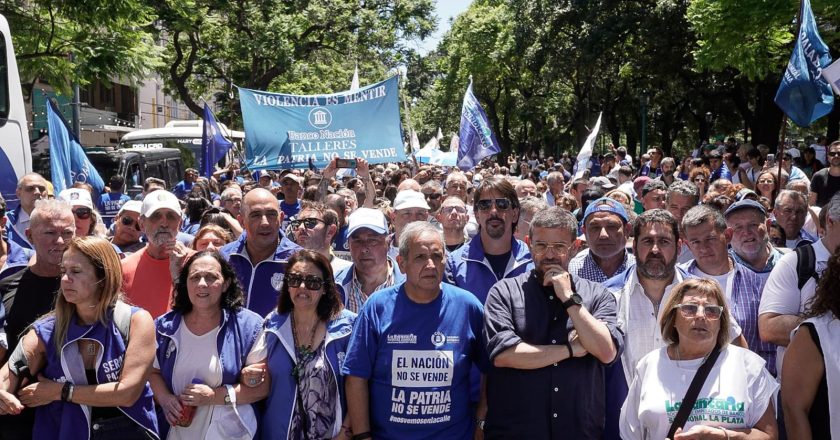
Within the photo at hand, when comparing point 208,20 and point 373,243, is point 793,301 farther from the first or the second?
point 208,20

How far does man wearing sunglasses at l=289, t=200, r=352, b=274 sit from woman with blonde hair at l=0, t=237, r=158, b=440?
1590 millimetres

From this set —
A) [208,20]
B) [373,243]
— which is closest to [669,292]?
[373,243]

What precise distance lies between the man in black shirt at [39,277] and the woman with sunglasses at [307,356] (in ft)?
4.13

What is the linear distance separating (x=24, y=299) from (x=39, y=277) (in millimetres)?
164

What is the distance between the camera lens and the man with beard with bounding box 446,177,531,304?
17.1 ft

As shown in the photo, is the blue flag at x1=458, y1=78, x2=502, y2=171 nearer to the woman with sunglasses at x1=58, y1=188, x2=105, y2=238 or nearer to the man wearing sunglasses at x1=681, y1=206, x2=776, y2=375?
the woman with sunglasses at x1=58, y1=188, x2=105, y2=238

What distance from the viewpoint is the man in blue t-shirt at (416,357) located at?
410cm

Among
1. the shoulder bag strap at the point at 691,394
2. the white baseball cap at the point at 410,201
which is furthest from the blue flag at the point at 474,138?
the shoulder bag strap at the point at 691,394

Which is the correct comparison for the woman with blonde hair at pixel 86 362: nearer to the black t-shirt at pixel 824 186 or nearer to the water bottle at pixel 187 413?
the water bottle at pixel 187 413

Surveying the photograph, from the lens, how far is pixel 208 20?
87.3 feet

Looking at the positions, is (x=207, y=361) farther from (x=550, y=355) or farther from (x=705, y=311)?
(x=705, y=311)

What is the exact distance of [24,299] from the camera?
15.3ft

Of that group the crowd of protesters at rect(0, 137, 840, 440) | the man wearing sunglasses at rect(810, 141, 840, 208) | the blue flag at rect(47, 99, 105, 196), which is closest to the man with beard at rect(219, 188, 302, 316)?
the crowd of protesters at rect(0, 137, 840, 440)

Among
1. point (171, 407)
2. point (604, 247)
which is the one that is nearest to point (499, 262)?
point (604, 247)
